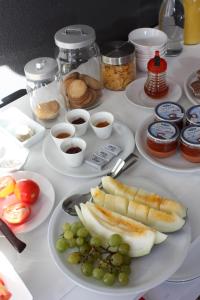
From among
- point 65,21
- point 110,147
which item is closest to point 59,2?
point 65,21

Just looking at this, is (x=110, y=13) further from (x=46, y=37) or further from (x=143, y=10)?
(x=46, y=37)

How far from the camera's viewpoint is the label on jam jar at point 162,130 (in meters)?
0.95

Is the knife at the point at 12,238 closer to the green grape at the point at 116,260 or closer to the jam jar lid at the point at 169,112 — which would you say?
the green grape at the point at 116,260

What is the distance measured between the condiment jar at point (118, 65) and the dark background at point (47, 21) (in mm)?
168

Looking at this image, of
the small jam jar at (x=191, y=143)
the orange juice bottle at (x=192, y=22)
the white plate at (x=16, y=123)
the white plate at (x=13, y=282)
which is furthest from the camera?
the orange juice bottle at (x=192, y=22)

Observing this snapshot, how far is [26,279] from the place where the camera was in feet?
2.46

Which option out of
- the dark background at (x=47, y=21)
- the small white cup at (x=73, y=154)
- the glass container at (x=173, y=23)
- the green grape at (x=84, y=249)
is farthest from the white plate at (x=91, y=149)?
the glass container at (x=173, y=23)

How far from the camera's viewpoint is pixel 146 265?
0.74 meters

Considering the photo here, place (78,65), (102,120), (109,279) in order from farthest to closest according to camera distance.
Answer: (78,65) < (102,120) < (109,279)

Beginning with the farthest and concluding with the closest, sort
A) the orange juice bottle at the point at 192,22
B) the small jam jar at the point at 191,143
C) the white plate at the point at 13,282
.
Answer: the orange juice bottle at the point at 192,22 < the small jam jar at the point at 191,143 < the white plate at the point at 13,282

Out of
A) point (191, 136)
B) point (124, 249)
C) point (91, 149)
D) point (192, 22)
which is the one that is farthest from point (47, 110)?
point (192, 22)

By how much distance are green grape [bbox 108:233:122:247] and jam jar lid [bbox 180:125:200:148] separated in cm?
31

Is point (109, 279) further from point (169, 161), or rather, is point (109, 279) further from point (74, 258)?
point (169, 161)

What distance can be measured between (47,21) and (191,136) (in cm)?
60
